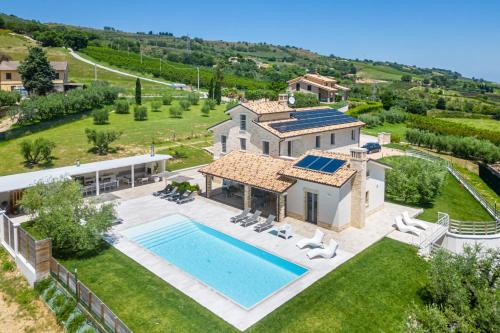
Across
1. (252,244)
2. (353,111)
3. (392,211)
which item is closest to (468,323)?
(252,244)

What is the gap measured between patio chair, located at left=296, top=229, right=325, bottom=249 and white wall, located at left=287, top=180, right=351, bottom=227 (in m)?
2.21

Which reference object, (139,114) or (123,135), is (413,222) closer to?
(123,135)

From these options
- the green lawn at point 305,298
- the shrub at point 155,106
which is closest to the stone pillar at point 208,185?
the green lawn at point 305,298

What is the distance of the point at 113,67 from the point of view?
382 feet

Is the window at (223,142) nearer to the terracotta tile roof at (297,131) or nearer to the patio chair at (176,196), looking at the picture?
the terracotta tile roof at (297,131)

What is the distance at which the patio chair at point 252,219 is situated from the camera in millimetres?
25312

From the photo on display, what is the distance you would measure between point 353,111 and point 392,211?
4866 cm

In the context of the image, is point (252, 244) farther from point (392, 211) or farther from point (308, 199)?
point (392, 211)

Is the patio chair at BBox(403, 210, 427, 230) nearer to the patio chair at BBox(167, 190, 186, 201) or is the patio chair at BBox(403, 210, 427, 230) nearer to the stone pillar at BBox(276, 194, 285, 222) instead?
the stone pillar at BBox(276, 194, 285, 222)

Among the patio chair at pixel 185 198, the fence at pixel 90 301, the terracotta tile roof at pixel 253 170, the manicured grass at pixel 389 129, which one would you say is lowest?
the fence at pixel 90 301

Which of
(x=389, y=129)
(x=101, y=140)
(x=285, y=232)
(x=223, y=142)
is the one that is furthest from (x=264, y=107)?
(x=389, y=129)

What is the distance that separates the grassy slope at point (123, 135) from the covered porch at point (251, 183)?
47.2ft

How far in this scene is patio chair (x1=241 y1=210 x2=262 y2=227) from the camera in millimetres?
25312

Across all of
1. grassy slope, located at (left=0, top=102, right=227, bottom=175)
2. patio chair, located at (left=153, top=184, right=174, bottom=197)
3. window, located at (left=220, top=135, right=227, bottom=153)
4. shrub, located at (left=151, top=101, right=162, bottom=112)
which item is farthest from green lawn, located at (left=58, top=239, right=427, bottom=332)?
shrub, located at (left=151, top=101, right=162, bottom=112)
